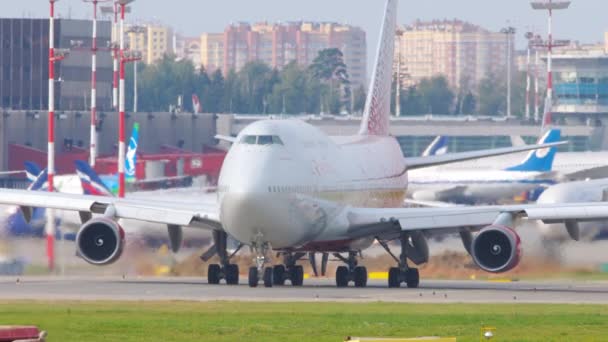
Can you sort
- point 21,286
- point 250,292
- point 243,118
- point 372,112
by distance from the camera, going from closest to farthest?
point 250,292 < point 21,286 < point 372,112 < point 243,118

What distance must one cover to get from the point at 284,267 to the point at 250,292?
571cm

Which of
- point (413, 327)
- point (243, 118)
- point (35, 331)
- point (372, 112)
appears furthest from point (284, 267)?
point (243, 118)

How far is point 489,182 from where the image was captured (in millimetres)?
106562

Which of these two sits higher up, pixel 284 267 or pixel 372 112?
pixel 372 112

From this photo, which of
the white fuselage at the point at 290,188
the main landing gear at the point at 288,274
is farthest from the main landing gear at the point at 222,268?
the white fuselage at the point at 290,188

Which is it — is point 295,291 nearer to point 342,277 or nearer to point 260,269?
point 260,269

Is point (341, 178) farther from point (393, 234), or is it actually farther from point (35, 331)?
point (35, 331)

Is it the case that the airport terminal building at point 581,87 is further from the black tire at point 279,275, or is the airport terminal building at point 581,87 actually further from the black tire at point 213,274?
the black tire at point 213,274

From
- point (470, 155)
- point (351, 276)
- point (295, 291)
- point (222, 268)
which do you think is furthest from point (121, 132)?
point (295, 291)

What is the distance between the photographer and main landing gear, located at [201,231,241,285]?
4703cm

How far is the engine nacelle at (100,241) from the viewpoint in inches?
1817

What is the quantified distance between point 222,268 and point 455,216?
256 inches

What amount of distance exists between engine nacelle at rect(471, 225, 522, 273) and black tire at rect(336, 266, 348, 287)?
12.9 ft

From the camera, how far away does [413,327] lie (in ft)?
98.0
